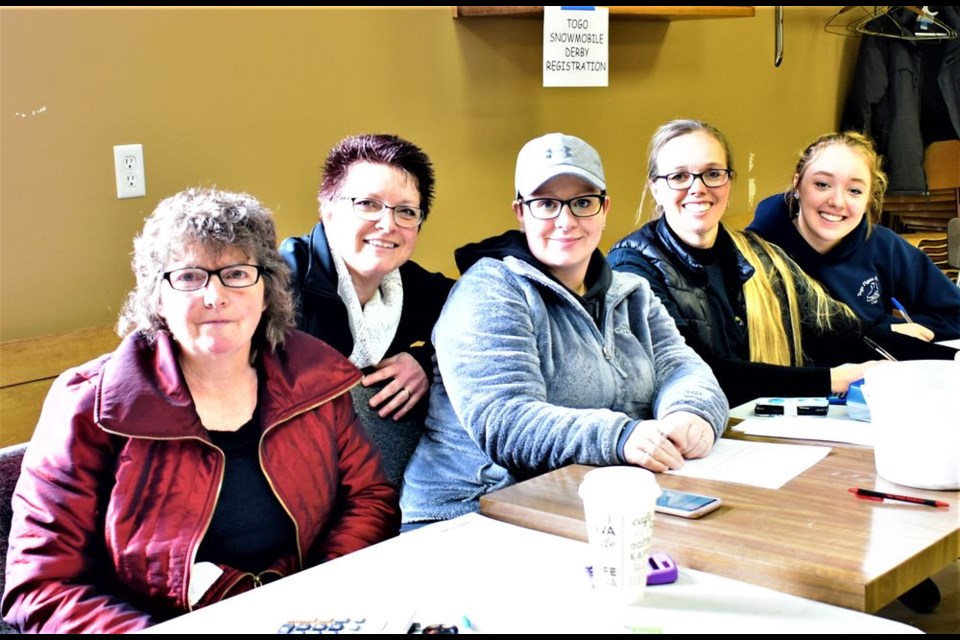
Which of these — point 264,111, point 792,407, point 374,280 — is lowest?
point 792,407

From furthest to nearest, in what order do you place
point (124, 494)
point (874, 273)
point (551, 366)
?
1. point (874, 273)
2. point (551, 366)
3. point (124, 494)

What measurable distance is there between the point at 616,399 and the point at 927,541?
0.74m

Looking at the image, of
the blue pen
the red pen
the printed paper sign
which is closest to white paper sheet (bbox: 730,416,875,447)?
the red pen

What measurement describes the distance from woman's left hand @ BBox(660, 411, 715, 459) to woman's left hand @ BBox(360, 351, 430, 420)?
50 cm

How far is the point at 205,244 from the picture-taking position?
1726 millimetres

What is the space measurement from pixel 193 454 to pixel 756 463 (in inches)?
36.1

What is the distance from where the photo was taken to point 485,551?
1.52 metres

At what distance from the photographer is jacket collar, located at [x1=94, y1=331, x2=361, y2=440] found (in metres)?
1.59

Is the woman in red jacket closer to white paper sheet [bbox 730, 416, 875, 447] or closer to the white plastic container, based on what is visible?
white paper sheet [bbox 730, 416, 875, 447]

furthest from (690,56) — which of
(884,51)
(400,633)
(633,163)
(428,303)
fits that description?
(400,633)

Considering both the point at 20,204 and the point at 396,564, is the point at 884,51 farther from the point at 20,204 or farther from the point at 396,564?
the point at 396,564

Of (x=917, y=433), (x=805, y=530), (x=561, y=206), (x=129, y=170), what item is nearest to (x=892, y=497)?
(x=917, y=433)

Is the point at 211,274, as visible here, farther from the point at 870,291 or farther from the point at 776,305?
the point at 870,291

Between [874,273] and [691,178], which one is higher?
[691,178]
